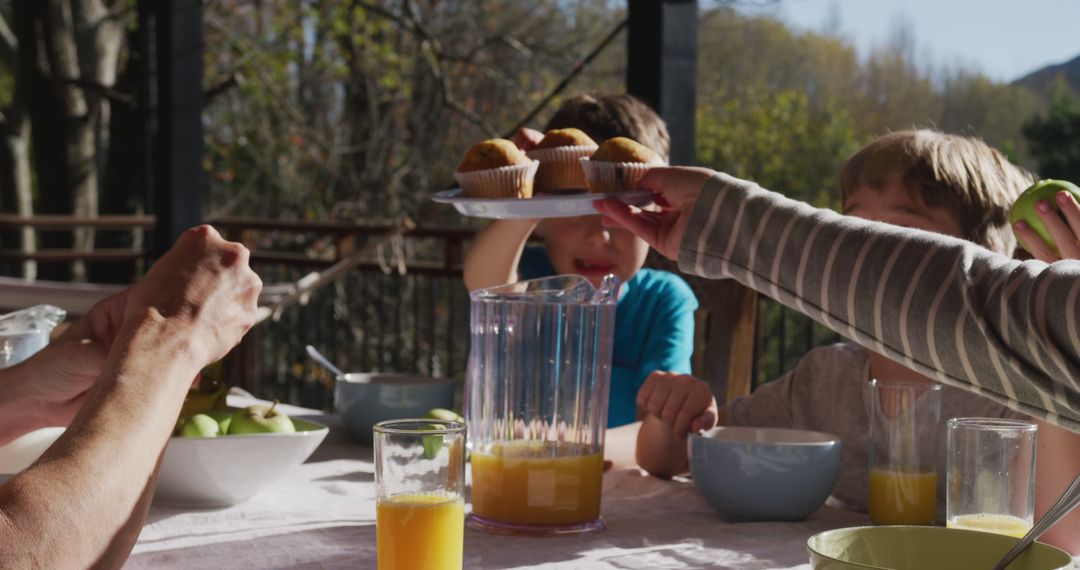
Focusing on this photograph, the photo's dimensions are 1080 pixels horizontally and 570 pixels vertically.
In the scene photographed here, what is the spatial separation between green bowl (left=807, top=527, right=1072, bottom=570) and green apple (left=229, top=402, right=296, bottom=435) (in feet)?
2.52

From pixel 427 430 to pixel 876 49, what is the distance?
11797 mm

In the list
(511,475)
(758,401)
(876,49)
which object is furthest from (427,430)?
(876,49)

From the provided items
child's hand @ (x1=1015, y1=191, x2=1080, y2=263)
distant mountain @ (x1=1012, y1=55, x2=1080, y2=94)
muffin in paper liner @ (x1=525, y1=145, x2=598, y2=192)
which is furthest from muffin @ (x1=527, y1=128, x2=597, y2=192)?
distant mountain @ (x1=1012, y1=55, x2=1080, y2=94)

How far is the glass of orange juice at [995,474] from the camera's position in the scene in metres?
1.14

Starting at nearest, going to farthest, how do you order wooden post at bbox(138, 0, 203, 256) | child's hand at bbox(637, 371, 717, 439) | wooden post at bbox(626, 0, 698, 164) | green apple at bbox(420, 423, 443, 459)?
green apple at bbox(420, 423, 443, 459)
child's hand at bbox(637, 371, 717, 439)
wooden post at bbox(626, 0, 698, 164)
wooden post at bbox(138, 0, 203, 256)

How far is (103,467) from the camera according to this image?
0.88 meters

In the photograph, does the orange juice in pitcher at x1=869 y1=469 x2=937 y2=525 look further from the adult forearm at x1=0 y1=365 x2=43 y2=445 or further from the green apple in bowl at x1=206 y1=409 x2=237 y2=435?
the adult forearm at x1=0 y1=365 x2=43 y2=445

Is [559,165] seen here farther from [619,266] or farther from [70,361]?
[70,361]

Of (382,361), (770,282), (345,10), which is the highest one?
(345,10)

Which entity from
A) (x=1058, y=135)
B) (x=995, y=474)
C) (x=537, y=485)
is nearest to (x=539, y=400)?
(x=537, y=485)

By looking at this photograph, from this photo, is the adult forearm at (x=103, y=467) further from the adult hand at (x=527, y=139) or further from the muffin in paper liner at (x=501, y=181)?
the adult hand at (x=527, y=139)

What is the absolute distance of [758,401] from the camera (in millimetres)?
1752

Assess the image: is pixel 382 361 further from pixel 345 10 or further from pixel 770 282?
pixel 770 282

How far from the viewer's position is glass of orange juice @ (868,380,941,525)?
50.8 inches
